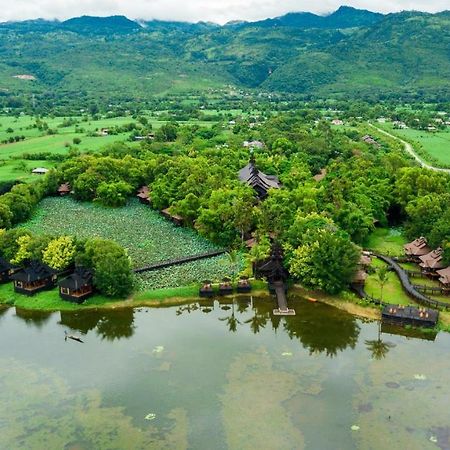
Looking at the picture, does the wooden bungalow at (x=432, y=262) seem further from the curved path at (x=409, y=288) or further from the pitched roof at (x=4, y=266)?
the pitched roof at (x=4, y=266)

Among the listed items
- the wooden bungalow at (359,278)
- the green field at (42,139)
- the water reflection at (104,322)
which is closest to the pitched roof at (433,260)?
the wooden bungalow at (359,278)

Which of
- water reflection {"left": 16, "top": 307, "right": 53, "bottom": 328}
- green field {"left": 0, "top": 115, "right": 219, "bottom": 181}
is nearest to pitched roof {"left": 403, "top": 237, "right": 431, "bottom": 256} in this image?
water reflection {"left": 16, "top": 307, "right": 53, "bottom": 328}

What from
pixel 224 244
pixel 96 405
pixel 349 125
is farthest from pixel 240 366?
pixel 349 125

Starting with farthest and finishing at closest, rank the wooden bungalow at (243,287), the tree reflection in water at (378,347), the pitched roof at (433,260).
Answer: the pitched roof at (433,260) → the wooden bungalow at (243,287) → the tree reflection in water at (378,347)

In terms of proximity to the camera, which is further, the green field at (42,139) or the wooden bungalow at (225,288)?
the green field at (42,139)

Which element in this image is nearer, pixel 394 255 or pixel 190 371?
pixel 190 371

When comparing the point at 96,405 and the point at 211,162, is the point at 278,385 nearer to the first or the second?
the point at 96,405

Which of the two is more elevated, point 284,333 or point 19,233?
point 19,233
